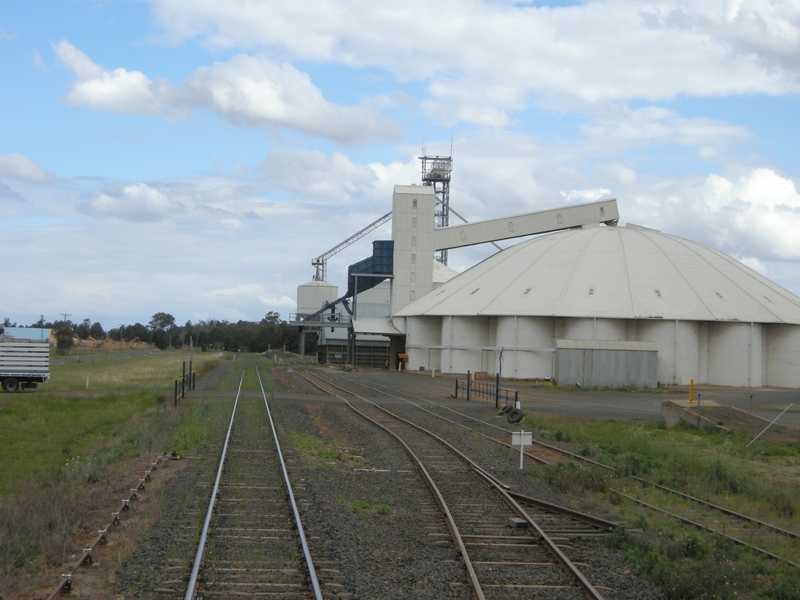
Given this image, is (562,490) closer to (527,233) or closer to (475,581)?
(475,581)

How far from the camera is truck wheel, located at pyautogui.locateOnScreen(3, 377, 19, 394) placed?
3155cm

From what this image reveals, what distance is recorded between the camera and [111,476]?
13656 mm

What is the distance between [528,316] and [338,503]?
39.2 meters

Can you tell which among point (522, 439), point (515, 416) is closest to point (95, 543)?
point (522, 439)

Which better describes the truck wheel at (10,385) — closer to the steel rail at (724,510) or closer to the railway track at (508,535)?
the railway track at (508,535)

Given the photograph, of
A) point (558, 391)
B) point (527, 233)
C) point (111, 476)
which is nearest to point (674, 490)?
point (111, 476)

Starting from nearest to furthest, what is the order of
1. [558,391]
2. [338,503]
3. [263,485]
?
[338,503] → [263,485] → [558,391]

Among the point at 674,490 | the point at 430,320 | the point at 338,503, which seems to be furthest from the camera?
the point at 430,320

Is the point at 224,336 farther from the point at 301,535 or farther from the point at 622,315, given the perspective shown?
the point at 301,535

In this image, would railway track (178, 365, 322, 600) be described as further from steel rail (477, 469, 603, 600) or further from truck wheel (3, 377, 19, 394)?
truck wheel (3, 377, 19, 394)

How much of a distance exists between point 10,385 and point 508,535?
27937mm

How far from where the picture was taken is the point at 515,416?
24.8 m

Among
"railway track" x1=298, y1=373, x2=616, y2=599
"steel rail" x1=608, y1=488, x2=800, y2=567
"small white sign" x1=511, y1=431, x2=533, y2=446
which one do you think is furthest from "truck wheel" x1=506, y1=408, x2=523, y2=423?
"steel rail" x1=608, y1=488, x2=800, y2=567

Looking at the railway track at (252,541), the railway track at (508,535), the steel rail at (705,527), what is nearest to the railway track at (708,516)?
the steel rail at (705,527)
